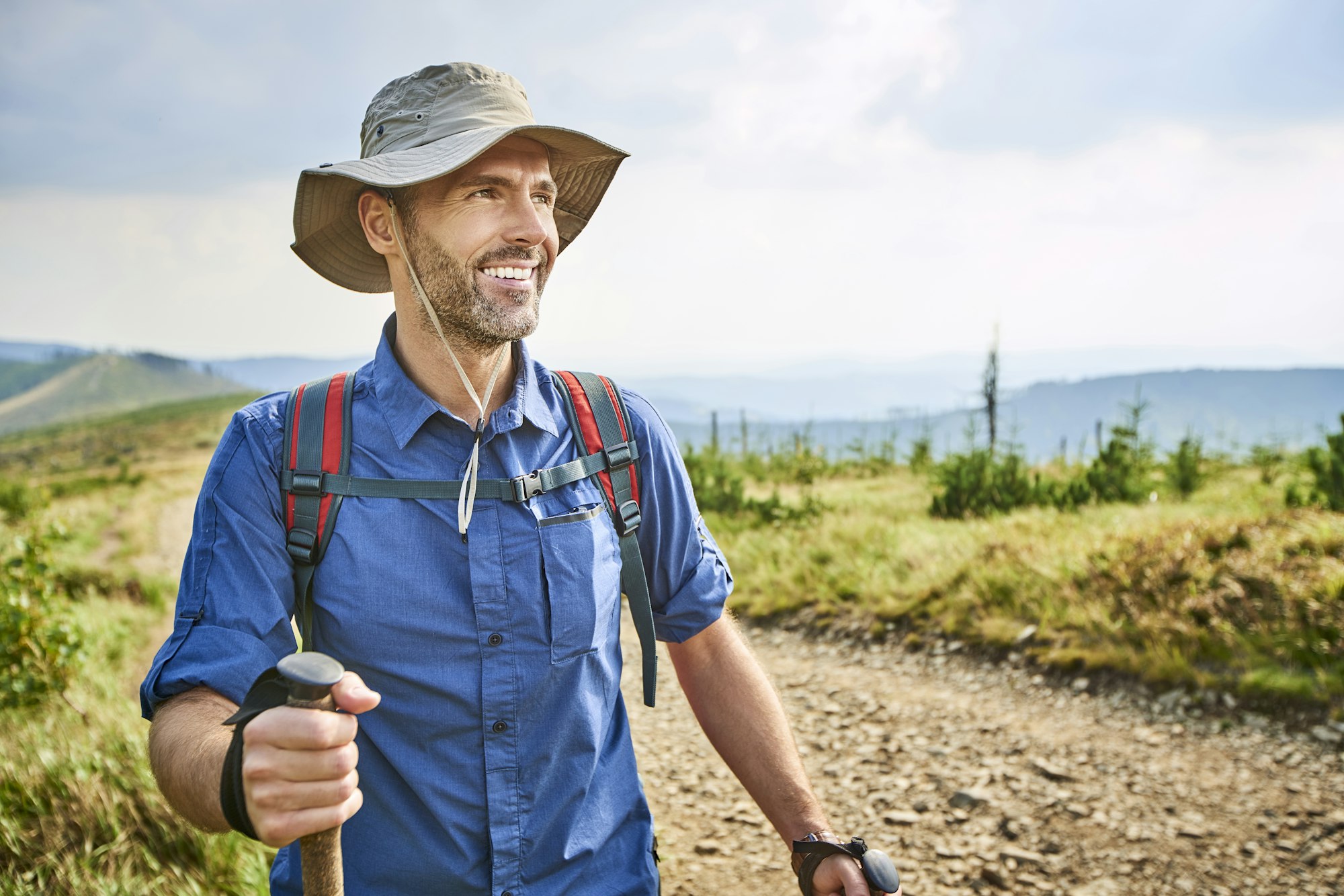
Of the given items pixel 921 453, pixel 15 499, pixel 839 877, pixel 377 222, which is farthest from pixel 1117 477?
pixel 15 499

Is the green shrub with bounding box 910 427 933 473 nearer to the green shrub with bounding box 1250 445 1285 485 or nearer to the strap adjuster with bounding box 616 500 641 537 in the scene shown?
the green shrub with bounding box 1250 445 1285 485

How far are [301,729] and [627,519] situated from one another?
924mm

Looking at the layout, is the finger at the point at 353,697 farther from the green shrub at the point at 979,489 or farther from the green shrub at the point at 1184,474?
the green shrub at the point at 1184,474

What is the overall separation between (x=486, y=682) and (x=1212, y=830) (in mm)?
4262

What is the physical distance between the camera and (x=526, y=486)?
1.82m

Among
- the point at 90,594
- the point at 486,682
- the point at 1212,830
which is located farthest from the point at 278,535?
the point at 90,594

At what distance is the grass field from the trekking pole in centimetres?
284

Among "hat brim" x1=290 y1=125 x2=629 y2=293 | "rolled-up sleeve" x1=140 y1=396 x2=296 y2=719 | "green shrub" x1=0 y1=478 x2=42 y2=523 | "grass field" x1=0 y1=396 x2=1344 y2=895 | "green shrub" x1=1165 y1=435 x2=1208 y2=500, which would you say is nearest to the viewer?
"rolled-up sleeve" x1=140 y1=396 x2=296 y2=719

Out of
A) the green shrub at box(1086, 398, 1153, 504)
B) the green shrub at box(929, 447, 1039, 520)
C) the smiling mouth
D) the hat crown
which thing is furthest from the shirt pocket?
the green shrub at box(1086, 398, 1153, 504)

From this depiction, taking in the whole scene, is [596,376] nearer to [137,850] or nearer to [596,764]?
[596,764]

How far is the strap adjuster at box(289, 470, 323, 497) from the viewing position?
5.54 feet

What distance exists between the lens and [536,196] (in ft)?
6.96

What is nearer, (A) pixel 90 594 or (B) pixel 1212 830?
(B) pixel 1212 830

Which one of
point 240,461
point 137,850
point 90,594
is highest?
point 240,461
